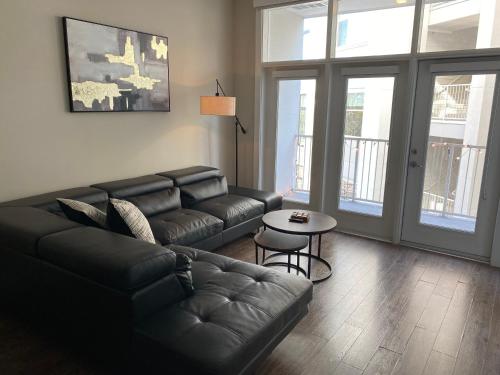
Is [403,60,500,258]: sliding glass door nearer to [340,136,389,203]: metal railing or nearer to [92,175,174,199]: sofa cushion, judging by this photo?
[340,136,389,203]: metal railing

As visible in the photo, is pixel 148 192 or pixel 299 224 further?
pixel 148 192

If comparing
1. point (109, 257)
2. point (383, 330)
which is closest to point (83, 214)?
point (109, 257)

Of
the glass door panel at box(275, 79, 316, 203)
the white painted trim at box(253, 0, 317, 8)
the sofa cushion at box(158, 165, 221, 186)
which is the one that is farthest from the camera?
the glass door panel at box(275, 79, 316, 203)

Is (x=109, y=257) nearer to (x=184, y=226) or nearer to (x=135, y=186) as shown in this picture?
(x=184, y=226)

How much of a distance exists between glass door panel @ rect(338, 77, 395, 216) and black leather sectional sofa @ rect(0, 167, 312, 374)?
7.76ft

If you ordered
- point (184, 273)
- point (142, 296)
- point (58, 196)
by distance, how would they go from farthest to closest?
point (58, 196) → point (184, 273) → point (142, 296)

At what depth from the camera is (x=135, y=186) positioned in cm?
333

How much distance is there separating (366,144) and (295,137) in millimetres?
936

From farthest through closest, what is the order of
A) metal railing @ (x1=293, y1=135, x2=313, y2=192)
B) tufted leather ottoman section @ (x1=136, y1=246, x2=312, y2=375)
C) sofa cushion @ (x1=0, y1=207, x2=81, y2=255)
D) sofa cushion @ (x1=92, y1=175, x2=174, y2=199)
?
metal railing @ (x1=293, y1=135, x2=313, y2=192) < sofa cushion @ (x1=92, y1=175, x2=174, y2=199) < sofa cushion @ (x1=0, y1=207, x2=81, y2=255) < tufted leather ottoman section @ (x1=136, y1=246, x2=312, y2=375)

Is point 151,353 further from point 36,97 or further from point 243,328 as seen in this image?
point 36,97

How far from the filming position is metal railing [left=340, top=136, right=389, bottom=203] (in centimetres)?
410

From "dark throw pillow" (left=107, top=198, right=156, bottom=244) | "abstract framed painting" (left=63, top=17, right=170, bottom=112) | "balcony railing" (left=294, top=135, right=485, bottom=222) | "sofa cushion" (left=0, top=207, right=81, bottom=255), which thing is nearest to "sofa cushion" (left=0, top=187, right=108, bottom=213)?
"sofa cushion" (left=0, top=207, right=81, bottom=255)

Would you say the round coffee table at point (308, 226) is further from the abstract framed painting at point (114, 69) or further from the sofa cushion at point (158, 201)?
the abstract framed painting at point (114, 69)

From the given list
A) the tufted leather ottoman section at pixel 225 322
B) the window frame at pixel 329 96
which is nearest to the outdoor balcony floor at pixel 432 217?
the window frame at pixel 329 96
